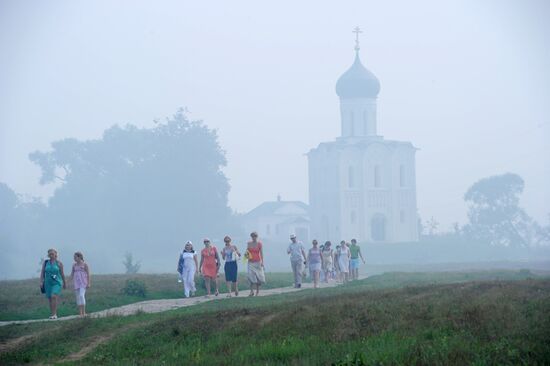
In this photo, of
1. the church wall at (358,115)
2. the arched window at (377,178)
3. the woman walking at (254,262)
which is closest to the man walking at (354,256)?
the woman walking at (254,262)

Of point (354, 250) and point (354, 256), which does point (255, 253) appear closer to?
point (354, 250)

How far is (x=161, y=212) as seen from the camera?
295 feet

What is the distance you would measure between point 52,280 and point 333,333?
8.94 metres

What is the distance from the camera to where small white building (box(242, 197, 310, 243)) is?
111812mm

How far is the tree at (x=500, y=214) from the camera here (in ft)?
333

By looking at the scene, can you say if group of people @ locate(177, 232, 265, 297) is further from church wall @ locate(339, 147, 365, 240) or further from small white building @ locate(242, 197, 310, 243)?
small white building @ locate(242, 197, 310, 243)

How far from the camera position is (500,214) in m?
102

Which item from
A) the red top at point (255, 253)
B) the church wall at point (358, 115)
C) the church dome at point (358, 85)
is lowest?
the red top at point (255, 253)

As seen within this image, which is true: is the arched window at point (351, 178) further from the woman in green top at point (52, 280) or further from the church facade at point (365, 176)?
the woman in green top at point (52, 280)

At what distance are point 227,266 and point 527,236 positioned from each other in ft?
260

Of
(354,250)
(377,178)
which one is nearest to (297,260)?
(354,250)

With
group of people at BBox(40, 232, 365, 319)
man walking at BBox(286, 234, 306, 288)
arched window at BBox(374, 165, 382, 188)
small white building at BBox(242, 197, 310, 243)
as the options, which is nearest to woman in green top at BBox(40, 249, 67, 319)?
group of people at BBox(40, 232, 365, 319)

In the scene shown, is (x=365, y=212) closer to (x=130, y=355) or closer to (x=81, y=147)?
(x=81, y=147)

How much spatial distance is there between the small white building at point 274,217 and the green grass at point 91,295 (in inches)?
3044
